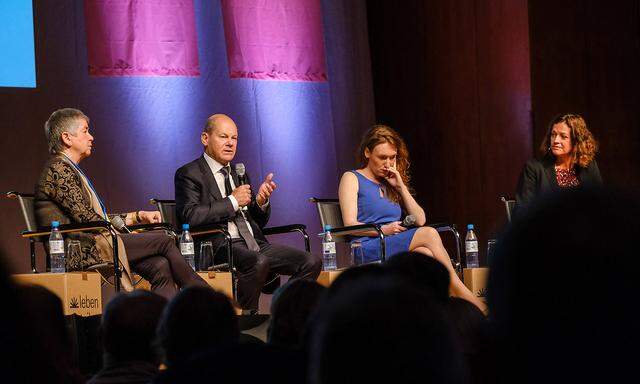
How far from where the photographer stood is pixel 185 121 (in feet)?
18.9

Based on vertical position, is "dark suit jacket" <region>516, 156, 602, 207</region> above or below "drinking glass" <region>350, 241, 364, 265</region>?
above

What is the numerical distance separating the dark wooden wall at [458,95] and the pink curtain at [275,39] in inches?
23.2

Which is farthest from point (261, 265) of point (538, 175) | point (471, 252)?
point (538, 175)

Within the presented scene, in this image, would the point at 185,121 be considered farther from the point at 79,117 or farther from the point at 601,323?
the point at 601,323

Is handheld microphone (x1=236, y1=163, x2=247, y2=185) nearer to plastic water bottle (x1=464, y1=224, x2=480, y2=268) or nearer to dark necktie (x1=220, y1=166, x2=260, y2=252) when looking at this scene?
dark necktie (x1=220, y1=166, x2=260, y2=252)

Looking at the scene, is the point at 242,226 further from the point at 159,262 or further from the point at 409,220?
the point at 409,220

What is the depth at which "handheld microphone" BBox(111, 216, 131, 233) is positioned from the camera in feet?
14.0

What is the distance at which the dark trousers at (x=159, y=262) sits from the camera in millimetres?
4047

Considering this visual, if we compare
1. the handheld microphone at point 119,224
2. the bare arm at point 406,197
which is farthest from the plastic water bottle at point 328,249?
the handheld microphone at point 119,224

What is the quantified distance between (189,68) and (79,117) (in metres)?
1.68

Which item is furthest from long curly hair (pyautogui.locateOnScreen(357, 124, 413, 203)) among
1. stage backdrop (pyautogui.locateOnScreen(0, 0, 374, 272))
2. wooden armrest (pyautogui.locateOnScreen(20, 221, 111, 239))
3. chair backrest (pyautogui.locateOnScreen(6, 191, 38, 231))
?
chair backrest (pyautogui.locateOnScreen(6, 191, 38, 231))

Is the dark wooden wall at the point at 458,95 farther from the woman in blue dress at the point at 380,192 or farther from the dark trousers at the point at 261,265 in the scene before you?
the dark trousers at the point at 261,265

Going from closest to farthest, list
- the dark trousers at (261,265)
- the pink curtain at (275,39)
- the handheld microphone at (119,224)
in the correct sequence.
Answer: the handheld microphone at (119,224) < the dark trousers at (261,265) < the pink curtain at (275,39)

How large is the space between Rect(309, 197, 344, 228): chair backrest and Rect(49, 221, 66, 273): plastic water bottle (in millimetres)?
1546
